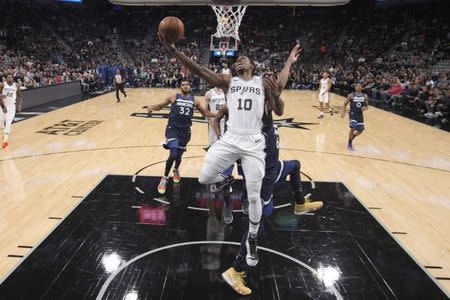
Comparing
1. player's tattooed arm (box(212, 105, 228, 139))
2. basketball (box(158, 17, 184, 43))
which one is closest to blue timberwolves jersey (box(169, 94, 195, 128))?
player's tattooed arm (box(212, 105, 228, 139))

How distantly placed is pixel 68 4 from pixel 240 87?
3434 cm

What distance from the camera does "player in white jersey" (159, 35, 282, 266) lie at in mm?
3662

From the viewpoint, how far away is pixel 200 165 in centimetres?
816

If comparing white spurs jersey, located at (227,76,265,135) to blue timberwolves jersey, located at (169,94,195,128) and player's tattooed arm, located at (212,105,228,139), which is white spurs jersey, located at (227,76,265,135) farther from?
blue timberwolves jersey, located at (169,94,195,128)

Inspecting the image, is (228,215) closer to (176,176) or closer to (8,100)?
(176,176)

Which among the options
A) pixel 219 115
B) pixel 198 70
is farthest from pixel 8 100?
pixel 198 70

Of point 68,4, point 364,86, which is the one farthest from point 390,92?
point 68,4

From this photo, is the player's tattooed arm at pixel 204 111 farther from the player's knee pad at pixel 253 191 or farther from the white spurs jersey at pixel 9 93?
the white spurs jersey at pixel 9 93

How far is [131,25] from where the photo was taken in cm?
3519

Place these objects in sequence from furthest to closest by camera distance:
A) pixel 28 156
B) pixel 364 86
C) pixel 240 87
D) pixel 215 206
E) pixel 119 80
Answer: pixel 364 86 → pixel 119 80 → pixel 28 156 → pixel 215 206 → pixel 240 87

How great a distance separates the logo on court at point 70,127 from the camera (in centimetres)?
1134

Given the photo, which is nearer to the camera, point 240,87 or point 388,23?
point 240,87

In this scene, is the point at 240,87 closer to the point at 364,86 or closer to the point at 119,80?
the point at 119,80

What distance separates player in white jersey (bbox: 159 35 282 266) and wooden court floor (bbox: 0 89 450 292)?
7.39ft
